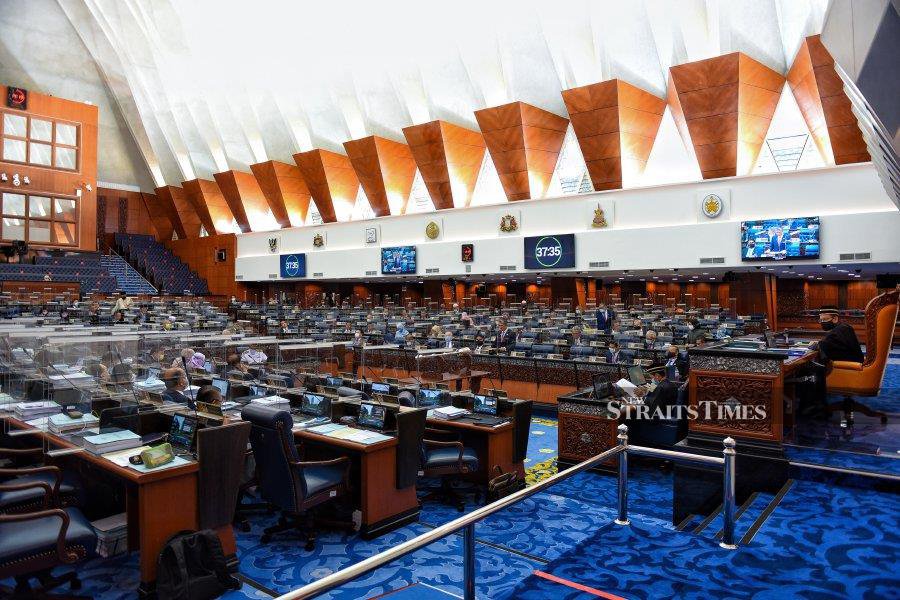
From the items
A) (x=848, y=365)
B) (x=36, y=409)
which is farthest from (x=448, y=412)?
(x=848, y=365)

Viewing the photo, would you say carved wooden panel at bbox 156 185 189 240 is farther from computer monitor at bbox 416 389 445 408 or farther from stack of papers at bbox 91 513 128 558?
stack of papers at bbox 91 513 128 558

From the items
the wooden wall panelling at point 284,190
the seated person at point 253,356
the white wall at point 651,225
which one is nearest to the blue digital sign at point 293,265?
the white wall at point 651,225

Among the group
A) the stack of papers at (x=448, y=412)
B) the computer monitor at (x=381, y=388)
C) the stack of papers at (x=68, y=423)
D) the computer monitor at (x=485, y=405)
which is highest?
the computer monitor at (x=381, y=388)

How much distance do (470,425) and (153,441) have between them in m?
2.72

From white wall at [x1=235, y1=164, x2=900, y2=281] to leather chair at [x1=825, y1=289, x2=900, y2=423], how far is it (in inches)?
402

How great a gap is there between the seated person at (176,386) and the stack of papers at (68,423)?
0.82 meters

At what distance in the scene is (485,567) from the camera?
405cm

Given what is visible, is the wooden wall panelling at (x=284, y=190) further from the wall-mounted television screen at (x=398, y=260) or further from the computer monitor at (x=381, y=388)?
the computer monitor at (x=381, y=388)

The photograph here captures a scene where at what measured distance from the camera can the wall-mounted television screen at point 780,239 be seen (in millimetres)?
15398

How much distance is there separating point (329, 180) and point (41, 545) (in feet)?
77.5

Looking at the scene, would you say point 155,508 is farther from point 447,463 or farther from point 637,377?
point 637,377

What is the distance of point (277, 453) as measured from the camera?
4316 millimetres

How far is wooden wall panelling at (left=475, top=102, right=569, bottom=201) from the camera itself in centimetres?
1936

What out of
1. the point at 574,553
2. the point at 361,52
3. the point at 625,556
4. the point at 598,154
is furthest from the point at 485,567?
the point at 361,52
